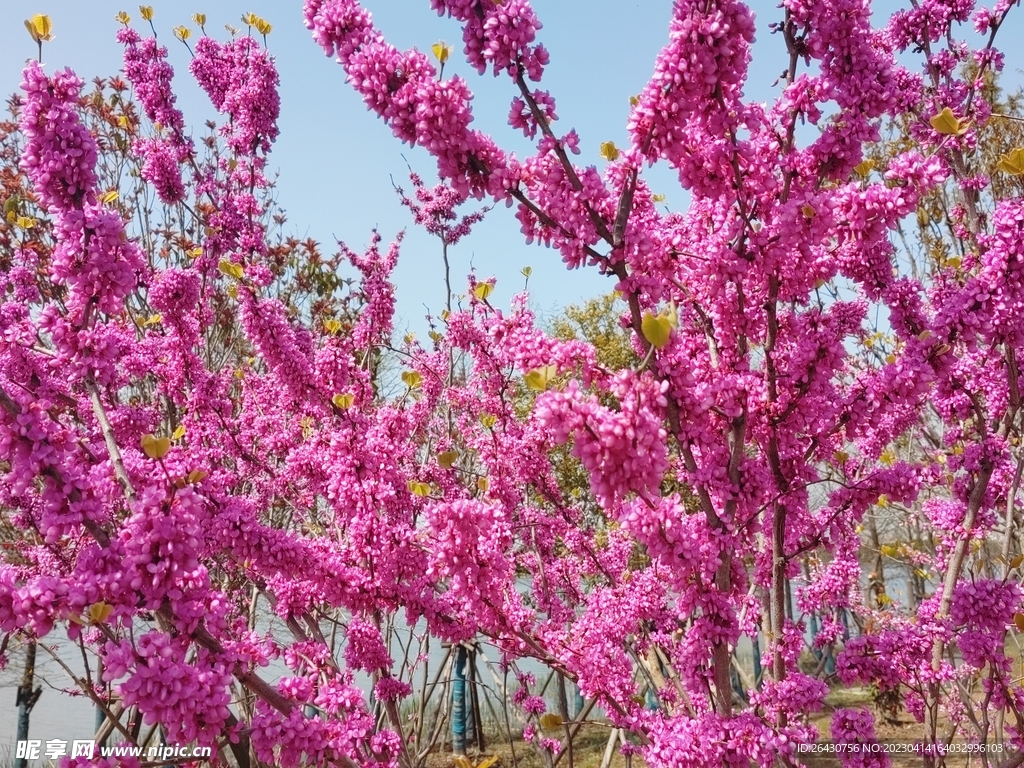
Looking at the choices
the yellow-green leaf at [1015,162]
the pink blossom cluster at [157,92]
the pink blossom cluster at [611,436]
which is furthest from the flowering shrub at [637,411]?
the pink blossom cluster at [157,92]

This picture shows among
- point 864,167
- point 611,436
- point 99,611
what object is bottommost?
point 99,611

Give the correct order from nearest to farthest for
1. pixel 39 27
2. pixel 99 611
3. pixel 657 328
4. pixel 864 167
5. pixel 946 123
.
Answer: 1. pixel 657 328
2. pixel 99 611
3. pixel 946 123
4. pixel 39 27
5. pixel 864 167

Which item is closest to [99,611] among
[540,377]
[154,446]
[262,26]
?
[154,446]

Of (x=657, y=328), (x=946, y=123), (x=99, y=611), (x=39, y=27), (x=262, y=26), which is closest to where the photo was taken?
(x=657, y=328)

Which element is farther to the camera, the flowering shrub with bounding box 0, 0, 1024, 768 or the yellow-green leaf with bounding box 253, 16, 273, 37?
the yellow-green leaf with bounding box 253, 16, 273, 37

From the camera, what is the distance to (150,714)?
1745mm

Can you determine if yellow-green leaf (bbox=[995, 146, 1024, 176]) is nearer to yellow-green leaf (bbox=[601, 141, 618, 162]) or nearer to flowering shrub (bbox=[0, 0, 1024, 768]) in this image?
flowering shrub (bbox=[0, 0, 1024, 768])

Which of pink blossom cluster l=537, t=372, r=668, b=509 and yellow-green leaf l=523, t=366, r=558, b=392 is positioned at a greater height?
yellow-green leaf l=523, t=366, r=558, b=392

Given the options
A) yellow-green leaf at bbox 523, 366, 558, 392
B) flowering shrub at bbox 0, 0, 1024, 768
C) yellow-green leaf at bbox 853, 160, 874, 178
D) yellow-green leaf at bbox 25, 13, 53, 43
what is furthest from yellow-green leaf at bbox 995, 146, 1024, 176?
yellow-green leaf at bbox 25, 13, 53, 43

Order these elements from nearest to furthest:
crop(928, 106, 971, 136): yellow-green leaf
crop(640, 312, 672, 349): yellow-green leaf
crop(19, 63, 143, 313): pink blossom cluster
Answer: crop(640, 312, 672, 349): yellow-green leaf → crop(928, 106, 971, 136): yellow-green leaf → crop(19, 63, 143, 313): pink blossom cluster

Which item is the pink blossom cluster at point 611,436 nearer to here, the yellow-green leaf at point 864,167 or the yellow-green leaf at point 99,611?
the yellow-green leaf at point 99,611

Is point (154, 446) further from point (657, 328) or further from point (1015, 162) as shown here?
point (1015, 162)

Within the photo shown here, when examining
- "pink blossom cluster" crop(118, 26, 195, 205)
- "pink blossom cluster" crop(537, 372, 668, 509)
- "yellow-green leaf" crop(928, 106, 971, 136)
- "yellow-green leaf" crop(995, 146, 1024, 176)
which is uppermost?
"pink blossom cluster" crop(118, 26, 195, 205)

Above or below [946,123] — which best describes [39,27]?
above
